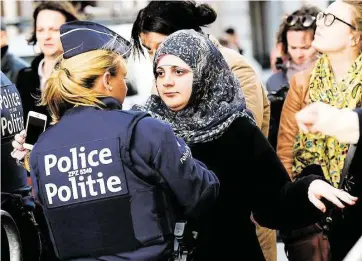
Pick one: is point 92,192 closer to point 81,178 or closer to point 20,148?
point 81,178

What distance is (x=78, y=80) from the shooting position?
3602 millimetres

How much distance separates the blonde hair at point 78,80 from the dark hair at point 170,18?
1.18 meters

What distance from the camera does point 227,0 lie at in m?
25.0

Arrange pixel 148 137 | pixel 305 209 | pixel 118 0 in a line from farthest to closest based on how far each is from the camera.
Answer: pixel 118 0
pixel 305 209
pixel 148 137

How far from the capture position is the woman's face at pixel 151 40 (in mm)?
4848

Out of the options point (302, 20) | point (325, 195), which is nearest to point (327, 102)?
point (325, 195)

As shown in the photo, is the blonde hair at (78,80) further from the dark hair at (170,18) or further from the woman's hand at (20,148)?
the dark hair at (170,18)

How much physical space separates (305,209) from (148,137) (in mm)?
767

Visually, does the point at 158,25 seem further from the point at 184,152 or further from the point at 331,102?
the point at 184,152

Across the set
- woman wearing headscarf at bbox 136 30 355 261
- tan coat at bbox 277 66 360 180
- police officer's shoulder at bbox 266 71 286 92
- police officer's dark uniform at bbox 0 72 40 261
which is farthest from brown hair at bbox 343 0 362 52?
police officer's shoulder at bbox 266 71 286 92

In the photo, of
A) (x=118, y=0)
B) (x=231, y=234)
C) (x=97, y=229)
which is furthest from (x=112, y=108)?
(x=118, y=0)

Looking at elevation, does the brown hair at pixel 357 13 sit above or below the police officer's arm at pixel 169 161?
above

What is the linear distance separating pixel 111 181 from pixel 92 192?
83 millimetres

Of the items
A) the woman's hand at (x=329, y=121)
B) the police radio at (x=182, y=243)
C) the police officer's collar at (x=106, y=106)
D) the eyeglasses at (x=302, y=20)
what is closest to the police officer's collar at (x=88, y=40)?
the police officer's collar at (x=106, y=106)
